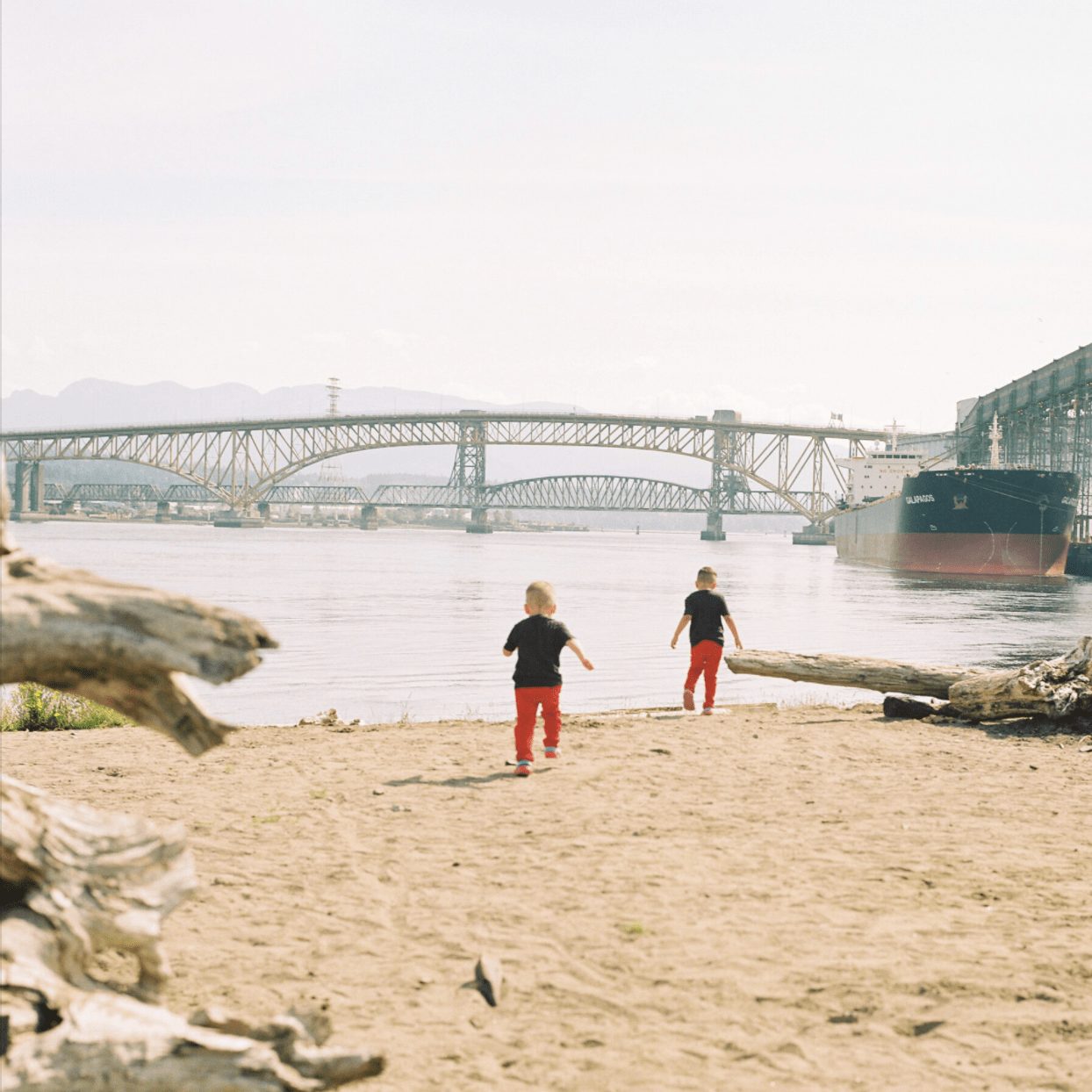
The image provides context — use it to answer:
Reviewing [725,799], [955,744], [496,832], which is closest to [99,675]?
[496,832]

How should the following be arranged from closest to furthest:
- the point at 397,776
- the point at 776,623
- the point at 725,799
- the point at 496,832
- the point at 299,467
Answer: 1. the point at 496,832
2. the point at 725,799
3. the point at 397,776
4. the point at 776,623
5. the point at 299,467

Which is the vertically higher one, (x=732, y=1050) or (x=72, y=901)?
(x=72, y=901)

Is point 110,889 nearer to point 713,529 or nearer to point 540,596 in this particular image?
point 540,596

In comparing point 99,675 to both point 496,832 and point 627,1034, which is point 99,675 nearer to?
point 627,1034

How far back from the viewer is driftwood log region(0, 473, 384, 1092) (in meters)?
3.23

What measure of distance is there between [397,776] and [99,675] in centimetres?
568

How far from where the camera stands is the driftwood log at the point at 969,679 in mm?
11641

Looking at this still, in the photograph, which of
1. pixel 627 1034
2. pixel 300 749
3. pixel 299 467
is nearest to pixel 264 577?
pixel 300 749

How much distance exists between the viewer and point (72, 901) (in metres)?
3.57

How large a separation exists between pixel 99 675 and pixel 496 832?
4083 mm

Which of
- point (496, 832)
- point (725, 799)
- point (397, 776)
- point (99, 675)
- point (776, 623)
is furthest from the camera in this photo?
point (776, 623)

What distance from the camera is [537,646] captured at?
29.5 feet

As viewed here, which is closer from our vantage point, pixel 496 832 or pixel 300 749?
pixel 496 832

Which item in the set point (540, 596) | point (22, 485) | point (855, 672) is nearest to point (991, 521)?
point (855, 672)
